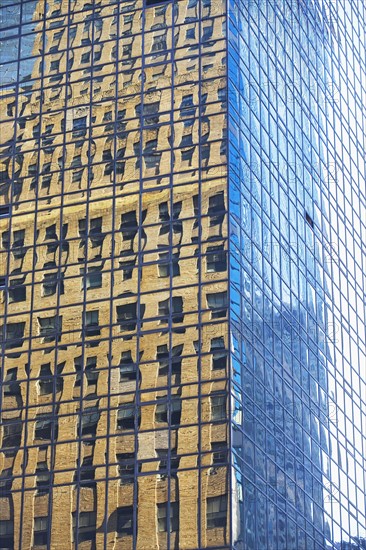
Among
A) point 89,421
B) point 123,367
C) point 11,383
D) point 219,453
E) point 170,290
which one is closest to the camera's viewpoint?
point 219,453

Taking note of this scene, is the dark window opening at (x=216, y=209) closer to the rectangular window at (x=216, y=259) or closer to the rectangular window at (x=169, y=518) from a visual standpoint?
the rectangular window at (x=216, y=259)

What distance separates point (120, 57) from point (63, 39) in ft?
14.1

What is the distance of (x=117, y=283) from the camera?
77125mm

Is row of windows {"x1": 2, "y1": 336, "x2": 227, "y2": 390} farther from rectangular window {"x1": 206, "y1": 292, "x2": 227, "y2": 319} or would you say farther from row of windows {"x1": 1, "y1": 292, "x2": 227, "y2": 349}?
row of windows {"x1": 1, "y1": 292, "x2": 227, "y2": 349}

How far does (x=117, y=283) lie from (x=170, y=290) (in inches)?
128

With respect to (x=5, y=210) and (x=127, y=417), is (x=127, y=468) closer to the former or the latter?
(x=127, y=417)

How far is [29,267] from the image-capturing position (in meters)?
80.3

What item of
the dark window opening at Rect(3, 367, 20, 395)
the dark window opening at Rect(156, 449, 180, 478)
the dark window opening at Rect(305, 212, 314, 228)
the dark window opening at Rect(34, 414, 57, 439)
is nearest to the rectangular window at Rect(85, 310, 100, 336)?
the dark window opening at Rect(3, 367, 20, 395)

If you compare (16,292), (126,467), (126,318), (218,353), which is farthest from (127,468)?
(16,292)

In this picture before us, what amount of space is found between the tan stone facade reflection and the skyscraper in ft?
0.34

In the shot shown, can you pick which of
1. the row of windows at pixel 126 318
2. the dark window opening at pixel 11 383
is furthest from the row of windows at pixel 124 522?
the row of windows at pixel 126 318

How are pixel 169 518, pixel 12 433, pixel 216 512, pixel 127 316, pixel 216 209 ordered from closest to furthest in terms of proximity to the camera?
pixel 216 512, pixel 169 518, pixel 216 209, pixel 127 316, pixel 12 433

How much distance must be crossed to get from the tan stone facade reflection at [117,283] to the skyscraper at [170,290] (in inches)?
4.0

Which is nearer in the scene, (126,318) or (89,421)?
(89,421)
